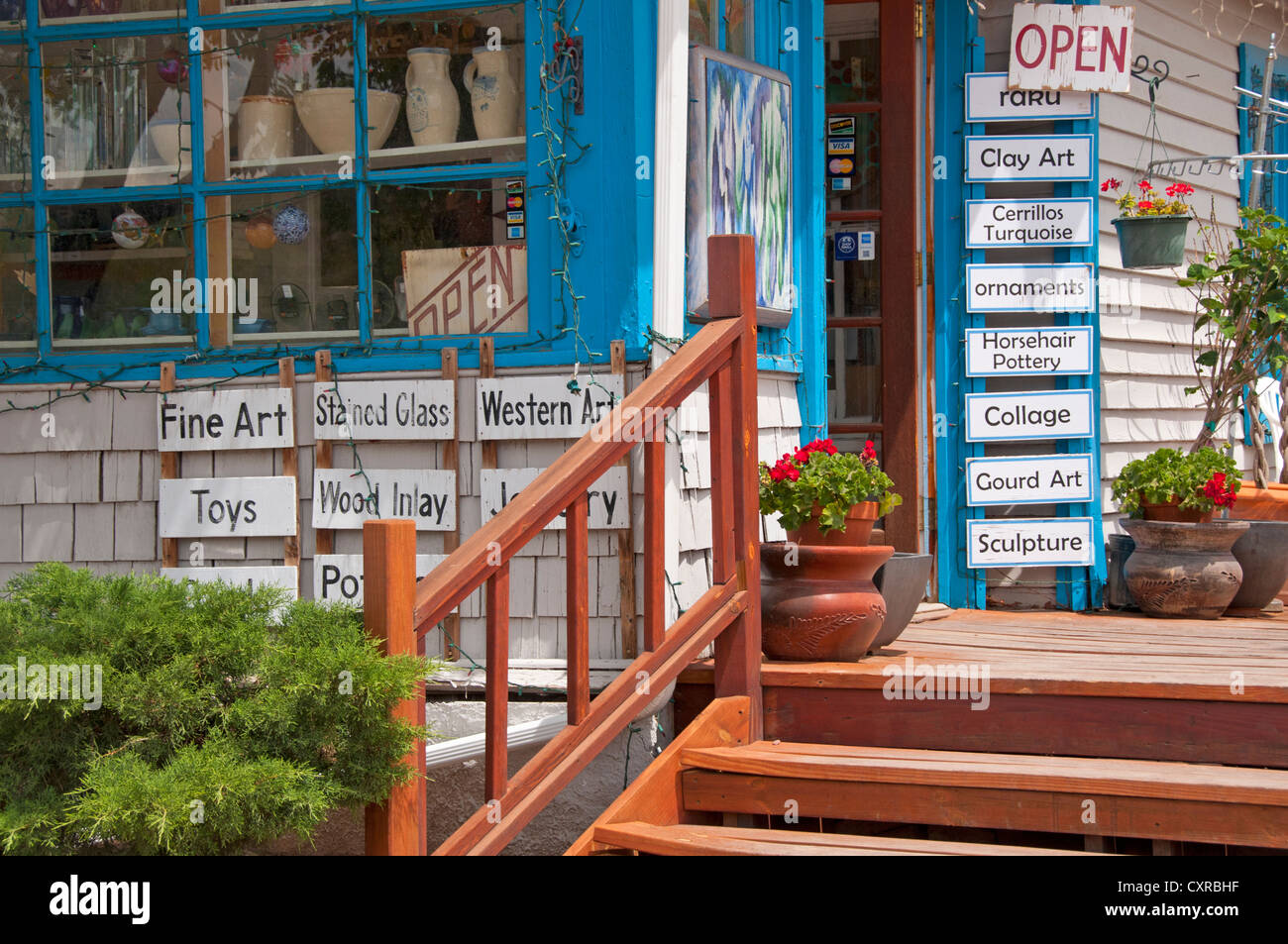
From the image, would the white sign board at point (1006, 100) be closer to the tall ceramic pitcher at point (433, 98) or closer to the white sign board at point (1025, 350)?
the white sign board at point (1025, 350)

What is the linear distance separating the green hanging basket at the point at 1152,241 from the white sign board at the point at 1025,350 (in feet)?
1.35

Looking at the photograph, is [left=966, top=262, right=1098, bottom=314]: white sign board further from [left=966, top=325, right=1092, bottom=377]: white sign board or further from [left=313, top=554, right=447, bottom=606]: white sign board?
[left=313, top=554, right=447, bottom=606]: white sign board

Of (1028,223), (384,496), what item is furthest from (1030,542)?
(384,496)

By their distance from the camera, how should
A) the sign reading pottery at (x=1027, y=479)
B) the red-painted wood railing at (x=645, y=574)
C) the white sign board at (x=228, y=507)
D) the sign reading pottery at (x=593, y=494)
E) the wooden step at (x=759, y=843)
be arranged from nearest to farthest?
the red-painted wood railing at (x=645, y=574), the wooden step at (x=759, y=843), the sign reading pottery at (x=593, y=494), the white sign board at (x=228, y=507), the sign reading pottery at (x=1027, y=479)

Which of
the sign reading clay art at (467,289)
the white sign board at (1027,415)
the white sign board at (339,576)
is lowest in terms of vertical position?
the white sign board at (339,576)

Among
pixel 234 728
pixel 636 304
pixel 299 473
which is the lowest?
pixel 234 728

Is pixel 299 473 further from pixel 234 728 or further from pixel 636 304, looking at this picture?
pixel 234 728

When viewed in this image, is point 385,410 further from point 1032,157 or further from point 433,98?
point 1032,157

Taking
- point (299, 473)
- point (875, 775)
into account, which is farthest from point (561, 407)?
point (875, 775)

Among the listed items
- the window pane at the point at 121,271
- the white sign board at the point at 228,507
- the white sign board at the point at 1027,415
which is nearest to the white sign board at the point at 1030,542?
the white sign board at the point at 1027,415

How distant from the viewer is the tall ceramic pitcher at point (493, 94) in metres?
3.93

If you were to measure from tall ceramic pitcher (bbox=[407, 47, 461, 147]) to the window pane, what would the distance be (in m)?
0.81
